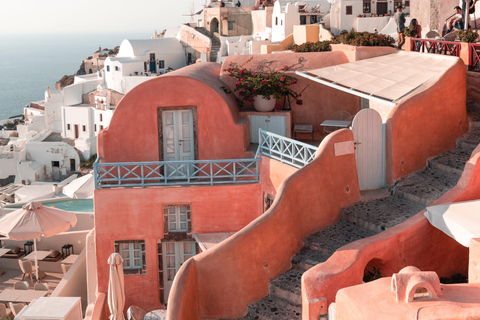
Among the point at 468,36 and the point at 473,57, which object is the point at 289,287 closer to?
the point at 473,57

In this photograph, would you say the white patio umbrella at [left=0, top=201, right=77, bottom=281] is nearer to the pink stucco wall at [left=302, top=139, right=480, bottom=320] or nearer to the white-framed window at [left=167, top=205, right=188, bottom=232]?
the white-framed window at [left=167, top=205, right=188, bottom=232]

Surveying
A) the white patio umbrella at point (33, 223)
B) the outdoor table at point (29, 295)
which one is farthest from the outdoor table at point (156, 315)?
the white patio umbrella at point (33, 223)

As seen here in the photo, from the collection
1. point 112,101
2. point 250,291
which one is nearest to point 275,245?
point 250,291

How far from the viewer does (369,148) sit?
13812 millimetres

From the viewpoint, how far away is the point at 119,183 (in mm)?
15602

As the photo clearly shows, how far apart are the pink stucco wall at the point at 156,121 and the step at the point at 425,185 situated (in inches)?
185

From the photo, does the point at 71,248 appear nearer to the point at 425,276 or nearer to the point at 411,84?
the point at 411,84

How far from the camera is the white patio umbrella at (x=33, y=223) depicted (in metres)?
17.6

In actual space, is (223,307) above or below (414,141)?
below

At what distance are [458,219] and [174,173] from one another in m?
8.42

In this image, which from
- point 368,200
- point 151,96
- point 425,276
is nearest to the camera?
point 425,276

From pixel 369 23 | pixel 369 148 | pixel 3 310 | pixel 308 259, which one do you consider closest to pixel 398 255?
pixel 308 259

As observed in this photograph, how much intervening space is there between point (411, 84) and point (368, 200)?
10.6ft

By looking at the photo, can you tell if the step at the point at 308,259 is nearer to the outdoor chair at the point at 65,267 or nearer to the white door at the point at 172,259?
the white door at the point at 172,259
